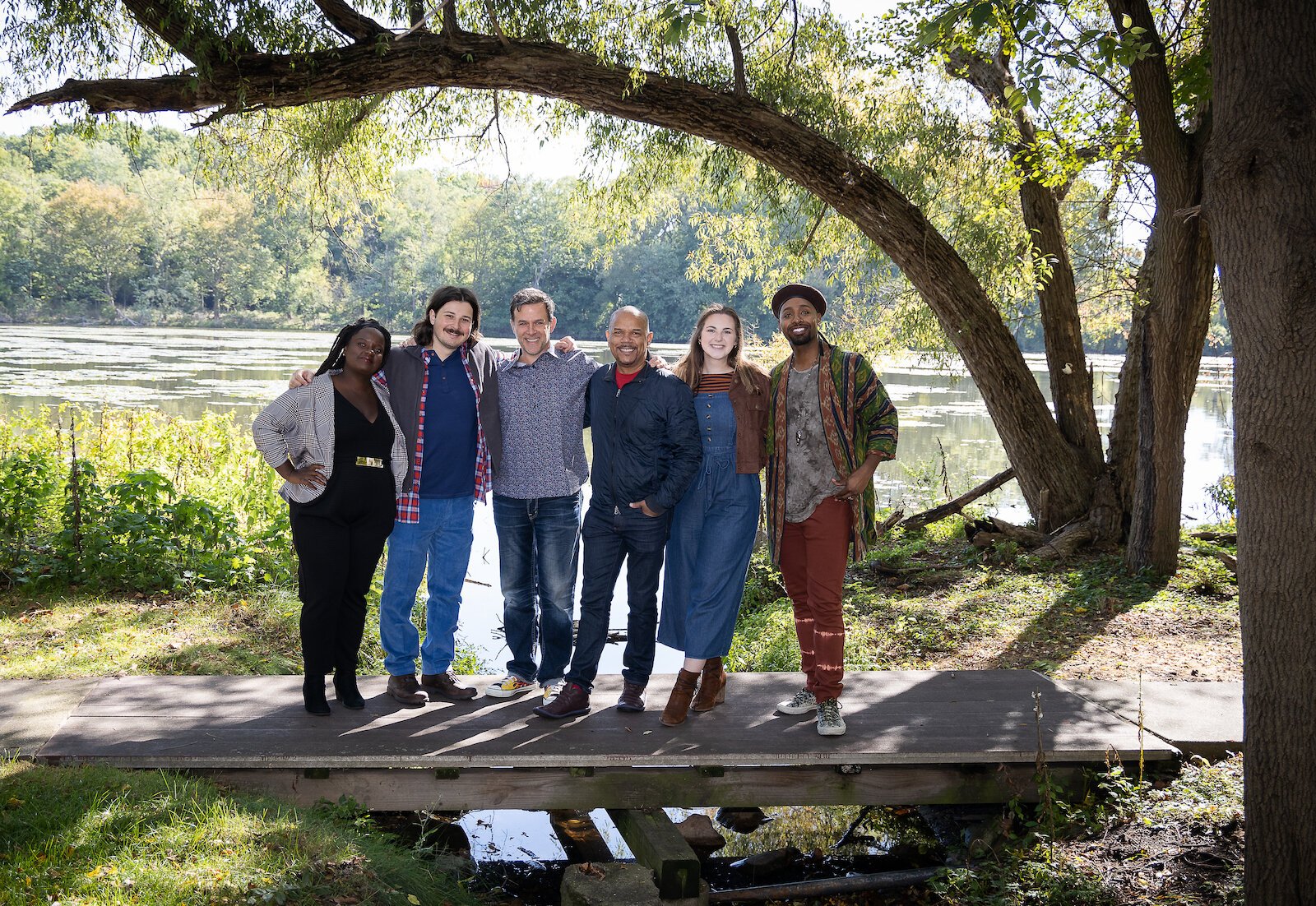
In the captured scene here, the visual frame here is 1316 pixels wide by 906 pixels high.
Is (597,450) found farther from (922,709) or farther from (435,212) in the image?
(435,212)

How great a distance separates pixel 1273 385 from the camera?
3.23m

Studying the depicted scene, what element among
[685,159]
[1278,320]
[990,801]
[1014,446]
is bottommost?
[990,801]

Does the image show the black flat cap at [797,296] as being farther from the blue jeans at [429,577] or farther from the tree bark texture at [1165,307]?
the tree bark texture at [1165,307]

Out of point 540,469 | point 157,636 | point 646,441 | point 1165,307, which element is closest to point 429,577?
point 540,469

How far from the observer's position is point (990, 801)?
4449 mm

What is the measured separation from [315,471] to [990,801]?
10.2 feet

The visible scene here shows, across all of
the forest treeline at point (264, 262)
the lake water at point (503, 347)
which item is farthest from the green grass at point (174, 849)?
the forest treeline at point (264, 262)

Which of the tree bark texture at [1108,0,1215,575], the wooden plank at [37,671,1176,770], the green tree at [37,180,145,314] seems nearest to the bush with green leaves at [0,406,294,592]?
the wooden plank at [37,671,1176,770]

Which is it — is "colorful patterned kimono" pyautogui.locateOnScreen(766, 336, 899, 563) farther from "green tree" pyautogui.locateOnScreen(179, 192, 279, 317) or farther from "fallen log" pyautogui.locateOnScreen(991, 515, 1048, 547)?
"green tree" pyautogui.locateOnScreen(179, 192, 279, 317)

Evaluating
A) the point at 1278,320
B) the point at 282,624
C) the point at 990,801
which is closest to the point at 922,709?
the point at 990,801

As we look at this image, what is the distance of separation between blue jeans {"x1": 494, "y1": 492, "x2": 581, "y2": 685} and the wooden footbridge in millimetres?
270

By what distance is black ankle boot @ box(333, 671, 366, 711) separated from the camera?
451cm

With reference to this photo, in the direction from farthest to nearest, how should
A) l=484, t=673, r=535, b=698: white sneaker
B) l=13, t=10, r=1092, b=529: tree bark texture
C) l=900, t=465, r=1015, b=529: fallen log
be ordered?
l=900, t=465, r=1015, b=529: fallen log < l=13, t=10, r=1092, b=529: tree bark texture < l=484, t=673, r=535, b=698: white sneaker

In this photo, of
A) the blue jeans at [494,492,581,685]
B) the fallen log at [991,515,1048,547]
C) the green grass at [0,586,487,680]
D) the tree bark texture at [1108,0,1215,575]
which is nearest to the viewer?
the blue jeans at [494,492,581,685]
